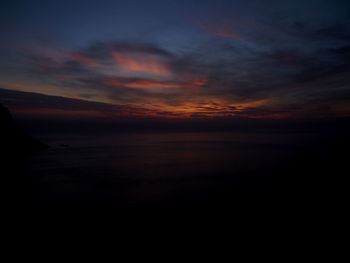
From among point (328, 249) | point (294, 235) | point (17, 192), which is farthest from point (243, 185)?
point (17, 192)

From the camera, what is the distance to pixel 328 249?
8.54 meters

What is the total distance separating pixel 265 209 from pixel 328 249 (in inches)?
195

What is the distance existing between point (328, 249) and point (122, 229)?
10.9 metres

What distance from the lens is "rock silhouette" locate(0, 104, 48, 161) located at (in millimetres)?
35875

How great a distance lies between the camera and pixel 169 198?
16.6 m

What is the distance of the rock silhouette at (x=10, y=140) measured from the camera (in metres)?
35.9

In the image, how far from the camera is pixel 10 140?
38250 millimetres

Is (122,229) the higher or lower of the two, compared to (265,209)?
lower

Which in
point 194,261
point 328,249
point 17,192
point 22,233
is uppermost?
point 328,249

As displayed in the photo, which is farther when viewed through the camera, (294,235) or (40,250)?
(294,235)

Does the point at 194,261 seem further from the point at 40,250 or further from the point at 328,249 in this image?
the point at 40,250

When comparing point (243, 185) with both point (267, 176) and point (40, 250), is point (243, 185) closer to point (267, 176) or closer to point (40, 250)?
point (267, 176)

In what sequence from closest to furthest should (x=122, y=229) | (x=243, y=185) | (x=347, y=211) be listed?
(x=122, y=229) → (x=347, y=211) → (x=243, y=185)

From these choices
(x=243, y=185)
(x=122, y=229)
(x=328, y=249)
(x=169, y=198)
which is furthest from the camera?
(x=243, y=185)
